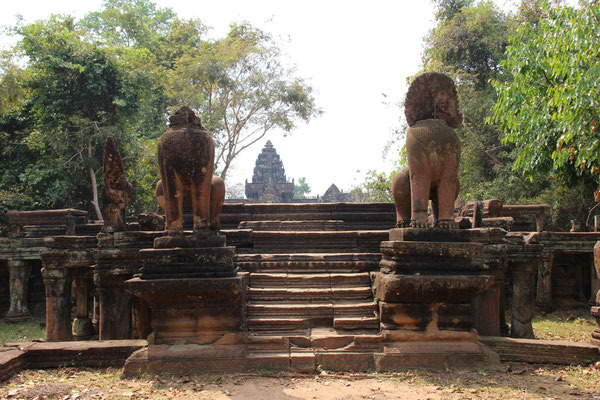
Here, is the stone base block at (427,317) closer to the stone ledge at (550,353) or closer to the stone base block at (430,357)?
the stone base block at (430,357)

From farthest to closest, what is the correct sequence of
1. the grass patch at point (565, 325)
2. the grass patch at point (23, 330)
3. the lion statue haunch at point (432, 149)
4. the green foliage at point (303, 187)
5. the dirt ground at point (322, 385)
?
the green foliage at point (303, 187), the grass patch at point (23, 330), the grass patch at point (565, 325), the lion statue haunch at point (432, 149), the dirt ground at point (322, 385)

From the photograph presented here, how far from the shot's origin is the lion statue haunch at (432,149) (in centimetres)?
477

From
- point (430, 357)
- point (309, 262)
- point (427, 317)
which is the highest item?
point (309, 262)

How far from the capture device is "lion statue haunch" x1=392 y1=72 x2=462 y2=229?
15.6 ft

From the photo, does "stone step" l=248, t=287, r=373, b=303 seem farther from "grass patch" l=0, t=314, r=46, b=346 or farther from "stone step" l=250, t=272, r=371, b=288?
"grass patch" l=0, t=314, r=46, b=346

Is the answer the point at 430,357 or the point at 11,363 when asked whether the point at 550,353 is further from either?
the point at 11,363

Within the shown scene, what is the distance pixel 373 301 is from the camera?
501 cm

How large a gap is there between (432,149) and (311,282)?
1999 millimetres

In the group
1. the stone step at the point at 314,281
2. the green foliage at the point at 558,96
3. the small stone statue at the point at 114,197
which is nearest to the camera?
the stone step at the point at 314,281

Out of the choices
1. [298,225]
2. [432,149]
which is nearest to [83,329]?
[298,225]

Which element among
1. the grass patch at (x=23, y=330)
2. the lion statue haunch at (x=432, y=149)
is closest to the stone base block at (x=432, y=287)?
the lion statue haunch at (x=432, y=149)

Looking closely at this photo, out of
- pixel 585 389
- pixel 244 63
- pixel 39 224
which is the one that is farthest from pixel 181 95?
pixel 585 389

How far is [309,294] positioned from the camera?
16.7 ft

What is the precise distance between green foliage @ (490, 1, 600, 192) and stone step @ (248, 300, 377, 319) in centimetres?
417
